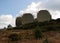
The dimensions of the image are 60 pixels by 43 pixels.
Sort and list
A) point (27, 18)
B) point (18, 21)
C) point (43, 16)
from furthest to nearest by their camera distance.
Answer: point (18, 21)
point (27, 18)
point (43, 16)

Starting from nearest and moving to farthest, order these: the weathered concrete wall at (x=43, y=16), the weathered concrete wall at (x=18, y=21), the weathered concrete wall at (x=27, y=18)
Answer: the weathered concrete wall at (x=43, y=16) < the weathered concrete wall at (x=27, y=18) < the weathered concrete wall at (x=18, y=21)

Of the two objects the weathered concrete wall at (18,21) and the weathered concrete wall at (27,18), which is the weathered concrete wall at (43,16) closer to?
the weathered concrete wall at (27,18)

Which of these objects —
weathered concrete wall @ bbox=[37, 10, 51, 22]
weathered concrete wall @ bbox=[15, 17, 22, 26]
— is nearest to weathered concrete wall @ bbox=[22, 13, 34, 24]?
weathered concrete wall @ bbox=[15, 17, 22, 26]

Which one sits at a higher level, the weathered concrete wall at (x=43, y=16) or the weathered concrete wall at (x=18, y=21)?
the weathered concrete wall at (x=43, y=16)

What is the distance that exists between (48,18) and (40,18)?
5.80 ft

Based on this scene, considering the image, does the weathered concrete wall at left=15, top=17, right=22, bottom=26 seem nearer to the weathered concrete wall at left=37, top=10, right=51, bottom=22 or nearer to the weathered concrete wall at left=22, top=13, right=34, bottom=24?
the weathered concrete wall at left=22, top=13, right=34, bottom=24

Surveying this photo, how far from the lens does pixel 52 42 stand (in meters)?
23.1

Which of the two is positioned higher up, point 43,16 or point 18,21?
point 43,16

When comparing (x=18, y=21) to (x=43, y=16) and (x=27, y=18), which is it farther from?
(x=43, y=16)

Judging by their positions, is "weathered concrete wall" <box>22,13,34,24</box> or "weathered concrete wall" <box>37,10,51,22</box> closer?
"weathered concrete wall" <box>37,10,51,22</box>

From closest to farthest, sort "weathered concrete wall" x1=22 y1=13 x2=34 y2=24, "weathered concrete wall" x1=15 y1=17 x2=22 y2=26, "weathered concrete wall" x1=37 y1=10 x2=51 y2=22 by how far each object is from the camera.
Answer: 1. "weathered concrete wall" x1=37 y1=10 x2=51 y2=22
2. "weathered concrete wall" x1=22 y1=13 x2=34 y2=24
3. "weathered concrete wall" x1=15 y1=17 x2=22 y2=26

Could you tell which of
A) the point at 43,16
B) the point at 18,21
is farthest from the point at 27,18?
the point at 43,16

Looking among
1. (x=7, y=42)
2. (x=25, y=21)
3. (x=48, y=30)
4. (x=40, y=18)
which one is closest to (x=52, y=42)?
(x=7, y=42)

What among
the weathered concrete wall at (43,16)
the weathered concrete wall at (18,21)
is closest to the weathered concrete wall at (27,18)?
the weathered concrete wall at (18,21)
